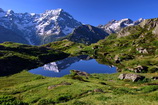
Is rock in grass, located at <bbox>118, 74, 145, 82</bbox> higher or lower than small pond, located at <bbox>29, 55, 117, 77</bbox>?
lower

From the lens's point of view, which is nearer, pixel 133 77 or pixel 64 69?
pixel 133 77

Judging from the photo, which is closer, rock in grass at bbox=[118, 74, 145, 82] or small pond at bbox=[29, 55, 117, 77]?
rock in grass at bbox=[118, 74, 145, 82]

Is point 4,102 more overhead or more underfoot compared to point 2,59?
more underfoot

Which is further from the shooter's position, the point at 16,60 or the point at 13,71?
the point at 16,60

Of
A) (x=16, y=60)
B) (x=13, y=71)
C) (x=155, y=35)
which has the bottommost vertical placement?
(x=13, y=71)

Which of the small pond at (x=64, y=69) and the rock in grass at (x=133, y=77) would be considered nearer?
the rock in grass at (x=133, y=77)

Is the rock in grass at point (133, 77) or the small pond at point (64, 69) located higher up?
the small pond at point (64, 69)

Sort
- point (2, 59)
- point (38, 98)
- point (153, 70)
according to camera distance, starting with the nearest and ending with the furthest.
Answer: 1. point (38, 98)
2. point (153, 70)
3. point (2, 59)

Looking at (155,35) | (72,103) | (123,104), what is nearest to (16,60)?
(72,103)

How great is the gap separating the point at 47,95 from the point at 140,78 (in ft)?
131

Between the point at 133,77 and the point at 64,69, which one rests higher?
the point at 64,69

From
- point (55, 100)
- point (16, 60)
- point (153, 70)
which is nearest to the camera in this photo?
point (55, 100)

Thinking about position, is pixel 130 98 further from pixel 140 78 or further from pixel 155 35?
pixel 155 35

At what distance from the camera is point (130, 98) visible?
92.1 feet
